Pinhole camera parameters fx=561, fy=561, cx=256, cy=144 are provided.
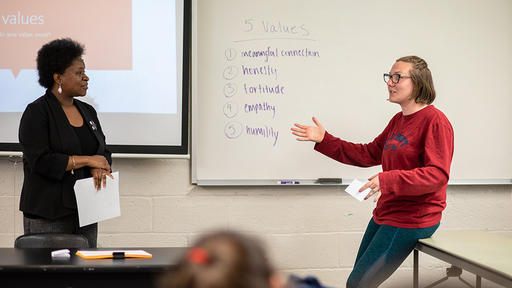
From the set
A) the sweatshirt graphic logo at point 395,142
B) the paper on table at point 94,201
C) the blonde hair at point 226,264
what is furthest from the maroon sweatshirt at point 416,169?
the blonde hair at point 226,264

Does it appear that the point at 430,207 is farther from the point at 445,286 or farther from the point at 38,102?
the point at 38,102

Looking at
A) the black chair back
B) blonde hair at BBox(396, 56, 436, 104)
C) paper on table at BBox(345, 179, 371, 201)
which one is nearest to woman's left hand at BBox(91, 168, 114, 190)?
the black chair back

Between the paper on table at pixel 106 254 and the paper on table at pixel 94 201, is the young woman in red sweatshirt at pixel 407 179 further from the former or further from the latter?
the paper on table at pixel 94 201

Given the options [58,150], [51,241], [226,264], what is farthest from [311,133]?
[226,264]

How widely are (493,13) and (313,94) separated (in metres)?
1.30

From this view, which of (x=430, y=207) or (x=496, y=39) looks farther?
(x=496, y=39)

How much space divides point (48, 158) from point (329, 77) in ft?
5.82

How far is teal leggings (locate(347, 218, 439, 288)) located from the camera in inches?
96.1

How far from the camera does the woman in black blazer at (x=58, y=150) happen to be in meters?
2.45

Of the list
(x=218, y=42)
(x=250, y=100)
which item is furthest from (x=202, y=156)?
(x=218, y=42)

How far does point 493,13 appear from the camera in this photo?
142 inches

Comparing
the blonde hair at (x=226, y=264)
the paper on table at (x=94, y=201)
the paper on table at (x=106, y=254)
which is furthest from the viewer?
the paper on table at (x=94, y=201)

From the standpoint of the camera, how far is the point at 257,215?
3441 mm

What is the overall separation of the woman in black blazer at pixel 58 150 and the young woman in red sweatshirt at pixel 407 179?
1252 millimetres
